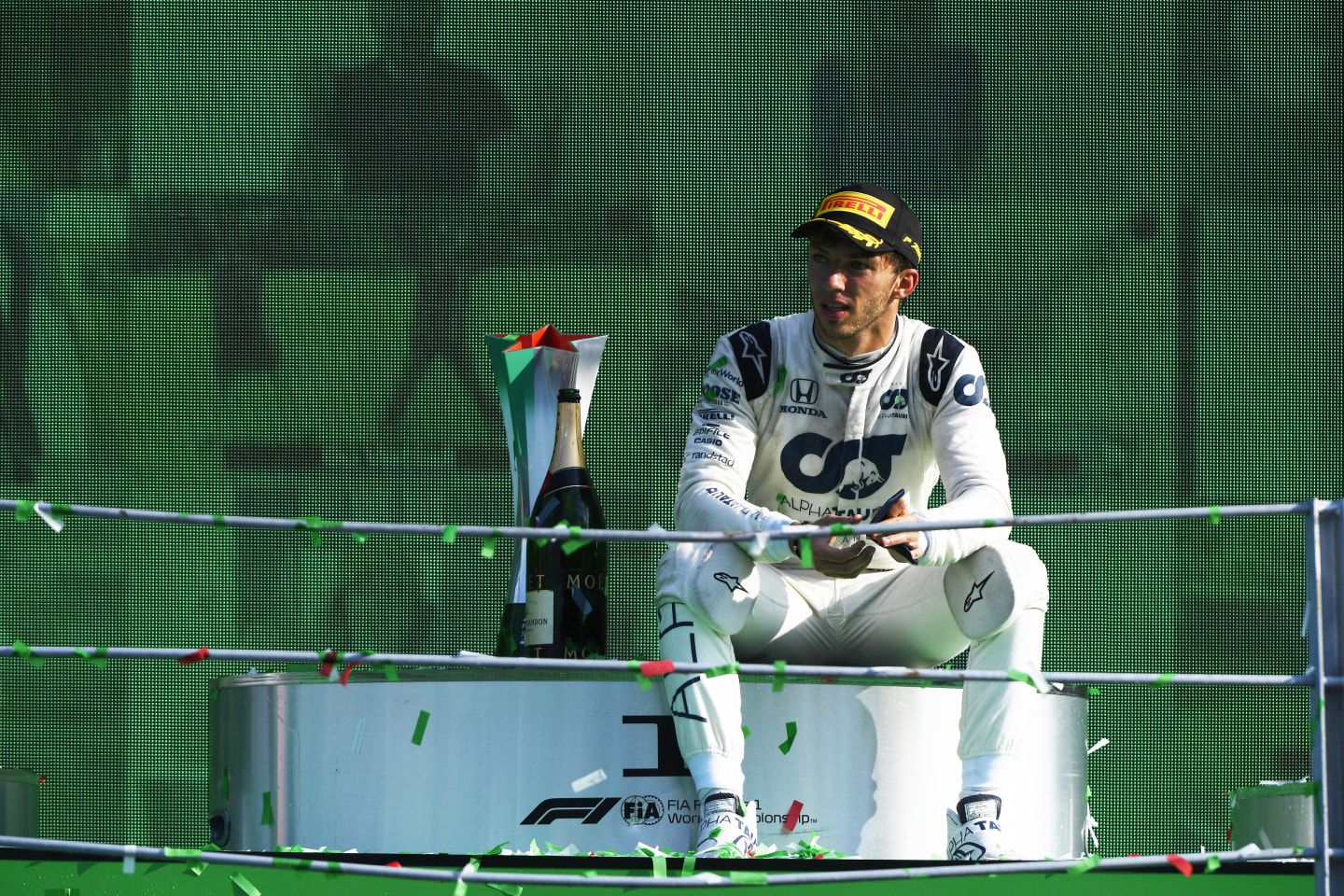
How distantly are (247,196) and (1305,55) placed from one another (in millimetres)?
2516

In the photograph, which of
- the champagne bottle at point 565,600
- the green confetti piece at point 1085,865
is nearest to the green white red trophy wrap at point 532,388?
the champagne bottle at point 565,600

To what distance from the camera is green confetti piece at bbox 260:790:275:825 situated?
70.0 inches

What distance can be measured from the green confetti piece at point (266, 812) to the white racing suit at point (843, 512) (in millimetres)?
489

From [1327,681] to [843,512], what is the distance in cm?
82

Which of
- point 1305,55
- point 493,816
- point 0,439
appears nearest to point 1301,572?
point 1305,55

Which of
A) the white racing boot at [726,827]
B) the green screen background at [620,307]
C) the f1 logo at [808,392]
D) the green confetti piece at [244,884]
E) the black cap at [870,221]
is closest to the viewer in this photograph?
the green confetti piece at [244,884]

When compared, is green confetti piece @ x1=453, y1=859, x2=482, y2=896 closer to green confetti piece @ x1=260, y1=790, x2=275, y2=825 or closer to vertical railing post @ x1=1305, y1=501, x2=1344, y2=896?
green confetti piece @ x1=260, y1=790, x2=275, y2=825

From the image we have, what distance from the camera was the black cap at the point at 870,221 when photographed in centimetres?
193

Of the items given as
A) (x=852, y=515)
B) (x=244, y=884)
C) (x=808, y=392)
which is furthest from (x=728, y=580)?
(x=244, y=884)

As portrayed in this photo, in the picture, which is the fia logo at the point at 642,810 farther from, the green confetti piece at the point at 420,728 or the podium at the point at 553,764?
the green confetti piece at the point at 420,728

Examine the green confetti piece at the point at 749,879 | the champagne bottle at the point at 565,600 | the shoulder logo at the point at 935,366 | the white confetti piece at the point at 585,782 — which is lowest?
the green confetti piece at the point at 749,879

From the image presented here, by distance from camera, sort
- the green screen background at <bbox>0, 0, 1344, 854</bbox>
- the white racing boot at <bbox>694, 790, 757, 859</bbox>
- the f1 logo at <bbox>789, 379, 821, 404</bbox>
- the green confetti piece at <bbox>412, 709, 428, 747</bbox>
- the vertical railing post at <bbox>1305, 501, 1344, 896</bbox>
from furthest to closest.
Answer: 1. the green screen background at <bbox>0, 0, 1344, 854</bbox>
2. the f1 logo at <bbox>789, 379, 821, 404</bbox>
3. the green confetti piece at <bbox>412, 709, 428, 747</bbox>
4. the white racing boot at <bbox>694, 790, 757, 859</bbox>
5. the vertical railing post at <bbox>1305, 501, 1344, 896</bbox>

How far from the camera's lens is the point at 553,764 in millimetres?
1733

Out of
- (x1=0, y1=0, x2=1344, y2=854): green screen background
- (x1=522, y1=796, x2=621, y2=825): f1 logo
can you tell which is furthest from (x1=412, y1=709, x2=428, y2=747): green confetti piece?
(x1=0, y1=0, x2=1344, y2=854): green screen background
